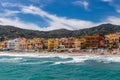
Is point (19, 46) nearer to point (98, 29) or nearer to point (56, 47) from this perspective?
point (56, 47)

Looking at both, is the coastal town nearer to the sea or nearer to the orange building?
the orange building

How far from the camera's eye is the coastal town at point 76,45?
314ft

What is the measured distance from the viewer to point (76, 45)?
106m

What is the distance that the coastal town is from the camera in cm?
9557

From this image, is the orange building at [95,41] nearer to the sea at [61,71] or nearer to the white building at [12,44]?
the white building at [12,44]

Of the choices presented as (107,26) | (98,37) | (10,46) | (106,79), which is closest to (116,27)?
(107,26)

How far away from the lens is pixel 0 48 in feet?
440

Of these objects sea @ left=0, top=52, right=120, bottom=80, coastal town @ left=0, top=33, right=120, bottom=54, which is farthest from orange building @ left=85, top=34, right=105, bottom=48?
sea @ left=0, top=52, right=120, bottom=80

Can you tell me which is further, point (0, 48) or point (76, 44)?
point (0, 48)

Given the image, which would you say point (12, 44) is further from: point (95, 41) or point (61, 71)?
point (61, 71)

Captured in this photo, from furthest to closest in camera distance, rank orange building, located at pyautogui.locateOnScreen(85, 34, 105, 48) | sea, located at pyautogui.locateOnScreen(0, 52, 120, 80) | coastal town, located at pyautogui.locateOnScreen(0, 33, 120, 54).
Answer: orange building, located at pyautogui.locateOnScreen(85, 34, 105, 48) < coastal town, located at pyautogui.locateOnScreen(0, 33, 120, 54) < sea, located at pyautogui.locateOnScreen(0, 52, 120, 80)

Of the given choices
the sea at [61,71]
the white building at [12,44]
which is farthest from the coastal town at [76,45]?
the sea at [61,71]

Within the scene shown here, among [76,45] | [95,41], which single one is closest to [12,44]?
[76,45]

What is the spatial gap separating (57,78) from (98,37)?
76.3m
